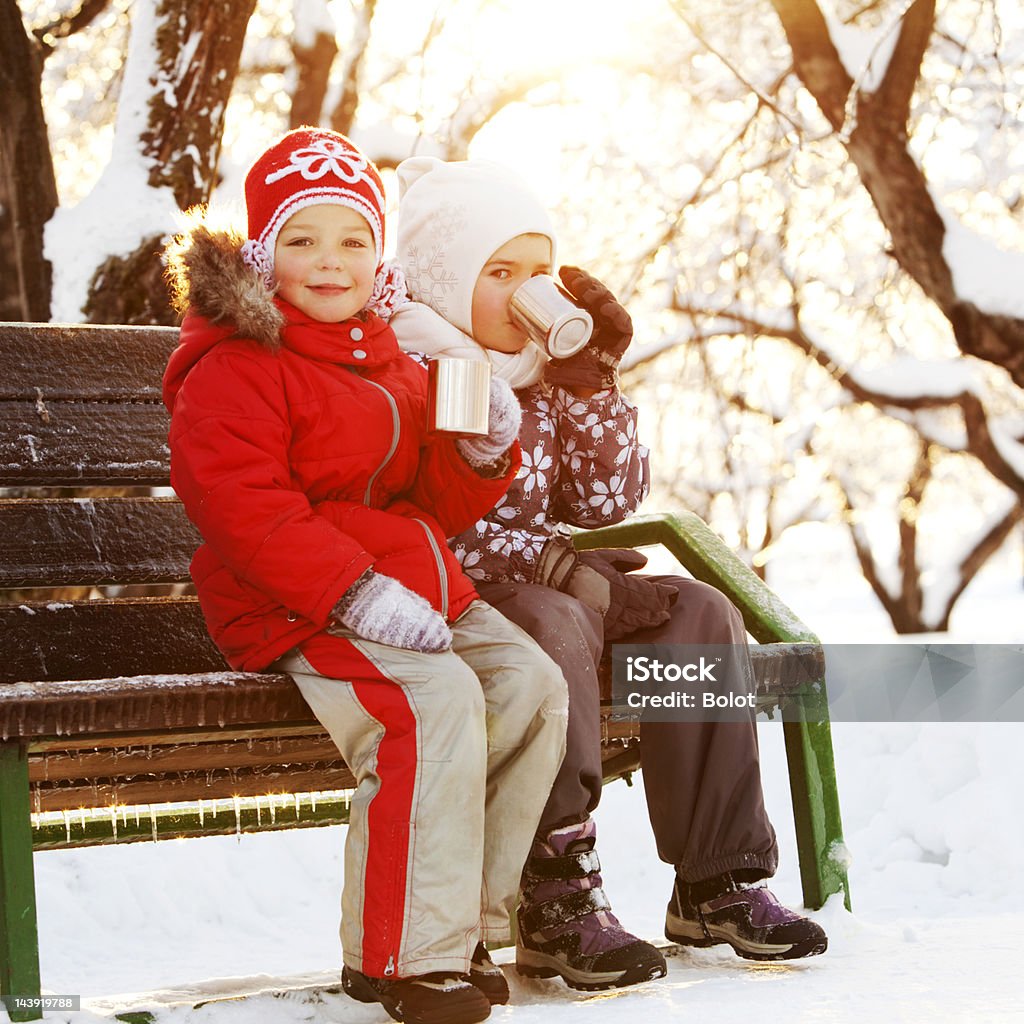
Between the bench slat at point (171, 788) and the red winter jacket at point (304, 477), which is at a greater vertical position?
the red winter jacket at point (304, 477)

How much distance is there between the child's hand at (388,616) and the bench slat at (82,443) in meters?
1.14

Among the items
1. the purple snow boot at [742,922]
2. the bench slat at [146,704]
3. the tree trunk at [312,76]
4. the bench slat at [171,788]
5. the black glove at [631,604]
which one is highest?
the tree trunk at [312,76]

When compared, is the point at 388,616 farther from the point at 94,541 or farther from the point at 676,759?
the point at 94,541

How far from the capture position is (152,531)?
132 inches

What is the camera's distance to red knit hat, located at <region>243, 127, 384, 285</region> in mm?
2648

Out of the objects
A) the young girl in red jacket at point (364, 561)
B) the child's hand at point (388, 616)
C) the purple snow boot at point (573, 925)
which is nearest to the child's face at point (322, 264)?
the young girl in red jacket at point (364, 561)

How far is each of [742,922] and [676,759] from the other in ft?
1.00

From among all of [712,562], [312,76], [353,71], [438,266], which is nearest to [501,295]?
[438,266]

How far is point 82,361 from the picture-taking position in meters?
3.35

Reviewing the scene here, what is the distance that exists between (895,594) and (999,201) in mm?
8991

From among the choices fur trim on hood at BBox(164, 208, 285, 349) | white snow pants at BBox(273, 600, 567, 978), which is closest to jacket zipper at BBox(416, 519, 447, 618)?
white snow pants at BBox(273, 600, 567, 978)

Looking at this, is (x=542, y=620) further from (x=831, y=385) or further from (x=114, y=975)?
(x=831, y=385)

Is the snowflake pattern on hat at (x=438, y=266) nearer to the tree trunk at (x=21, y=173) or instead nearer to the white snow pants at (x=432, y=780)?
the white snow pants at (x=432, y=780)

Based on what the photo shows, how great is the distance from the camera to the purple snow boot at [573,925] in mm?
2498
